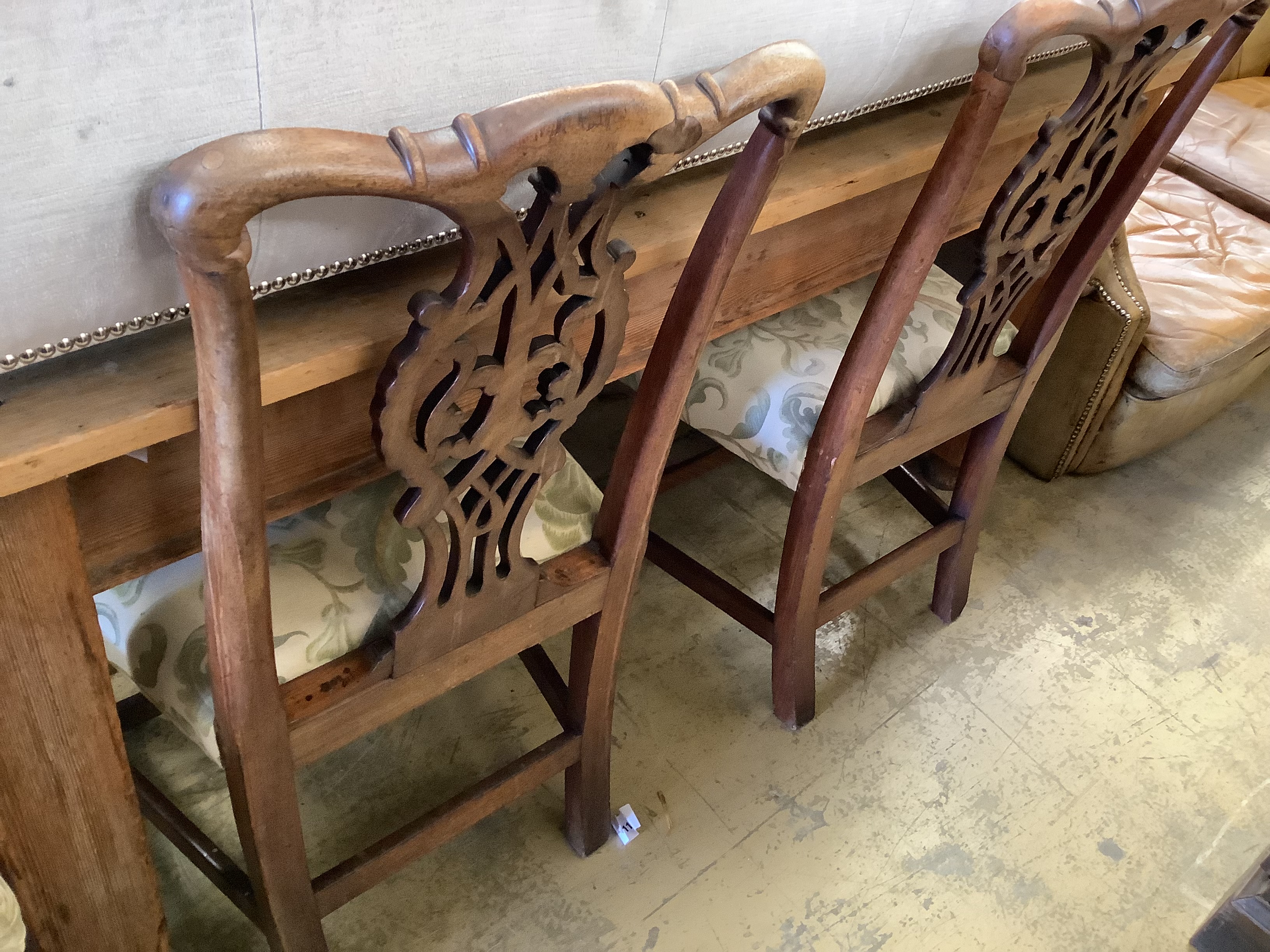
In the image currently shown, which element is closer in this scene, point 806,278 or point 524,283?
point 524,283

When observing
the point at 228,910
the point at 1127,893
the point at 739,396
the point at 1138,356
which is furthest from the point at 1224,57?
the point at 228,910

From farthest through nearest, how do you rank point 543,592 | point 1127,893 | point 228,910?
point 1127,893 < point 228,910 < point 543,592

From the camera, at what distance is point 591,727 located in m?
1.06

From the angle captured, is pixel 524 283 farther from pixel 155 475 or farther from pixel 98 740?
pixel 98 740

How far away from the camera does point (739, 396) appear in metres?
1.18

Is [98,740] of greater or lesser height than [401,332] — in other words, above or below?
below

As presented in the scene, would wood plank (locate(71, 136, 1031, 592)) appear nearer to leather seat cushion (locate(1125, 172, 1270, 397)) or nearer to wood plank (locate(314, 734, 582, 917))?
wood plank (locate(314, 734, 582, 917))

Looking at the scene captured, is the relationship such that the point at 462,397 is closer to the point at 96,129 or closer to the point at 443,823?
the point at 96,129

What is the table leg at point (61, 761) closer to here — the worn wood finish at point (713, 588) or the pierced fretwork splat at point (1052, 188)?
the worn wood finish at point (713, 588)

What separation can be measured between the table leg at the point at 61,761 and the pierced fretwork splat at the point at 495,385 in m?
0.21

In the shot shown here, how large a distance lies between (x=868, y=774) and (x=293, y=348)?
3.32ft

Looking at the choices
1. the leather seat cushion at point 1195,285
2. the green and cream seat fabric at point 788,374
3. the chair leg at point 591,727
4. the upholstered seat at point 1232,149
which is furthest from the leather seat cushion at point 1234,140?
the chair leg at point 591,727

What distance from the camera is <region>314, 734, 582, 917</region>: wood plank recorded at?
37.4 inches

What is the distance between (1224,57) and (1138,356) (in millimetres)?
721
